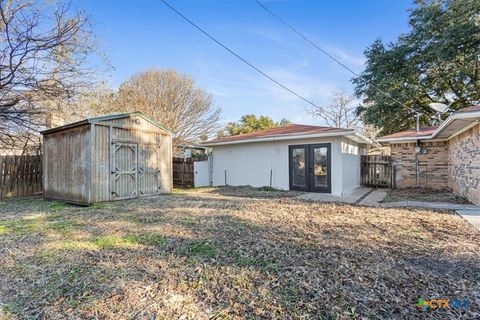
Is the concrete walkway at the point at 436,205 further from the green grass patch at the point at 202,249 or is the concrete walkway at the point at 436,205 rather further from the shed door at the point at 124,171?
the shed door at the point at 124,171

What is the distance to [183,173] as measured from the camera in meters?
12.7

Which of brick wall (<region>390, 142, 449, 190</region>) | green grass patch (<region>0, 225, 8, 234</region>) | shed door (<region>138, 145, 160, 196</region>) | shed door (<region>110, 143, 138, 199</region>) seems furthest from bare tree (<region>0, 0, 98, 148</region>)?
brick wall (<region>390, 142, 449, 190</region>)

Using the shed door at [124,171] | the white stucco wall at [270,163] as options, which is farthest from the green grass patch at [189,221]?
the white stucco wall at [270,163]

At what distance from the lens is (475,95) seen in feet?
47.0

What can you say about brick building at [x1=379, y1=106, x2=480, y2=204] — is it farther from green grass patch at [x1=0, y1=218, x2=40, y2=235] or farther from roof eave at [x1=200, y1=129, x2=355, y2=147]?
green grass patch at [x1=0, y1=218, x2=40, y2=235]

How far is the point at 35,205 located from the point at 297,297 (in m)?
8.07

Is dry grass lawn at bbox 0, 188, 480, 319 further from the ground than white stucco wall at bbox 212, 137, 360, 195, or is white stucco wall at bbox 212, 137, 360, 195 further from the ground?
white stucco wall at bbox 212, 137, 360, 195

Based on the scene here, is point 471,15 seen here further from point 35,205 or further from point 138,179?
point 35,205

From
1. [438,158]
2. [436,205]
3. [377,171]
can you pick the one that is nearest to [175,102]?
[377,171]

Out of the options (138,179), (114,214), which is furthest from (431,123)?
(114,214)

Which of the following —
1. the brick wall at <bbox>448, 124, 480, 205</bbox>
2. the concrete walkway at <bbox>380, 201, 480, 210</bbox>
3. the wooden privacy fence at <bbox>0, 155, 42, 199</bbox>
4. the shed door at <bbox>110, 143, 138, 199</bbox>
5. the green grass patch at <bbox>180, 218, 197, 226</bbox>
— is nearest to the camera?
the green grass patch at <bbox>180, 218, 197, 226</bbox>

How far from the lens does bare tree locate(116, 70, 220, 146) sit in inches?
735

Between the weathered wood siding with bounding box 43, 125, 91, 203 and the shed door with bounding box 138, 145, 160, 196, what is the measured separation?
65.0 inches

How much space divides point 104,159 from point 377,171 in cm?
1124
